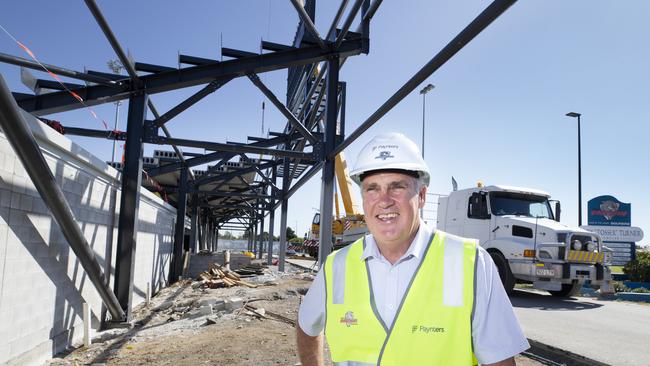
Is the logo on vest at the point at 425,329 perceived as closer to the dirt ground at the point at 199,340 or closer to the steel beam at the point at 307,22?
the dirt ground at the point at 199,340

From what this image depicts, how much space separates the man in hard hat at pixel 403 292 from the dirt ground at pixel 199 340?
3357 millimetres

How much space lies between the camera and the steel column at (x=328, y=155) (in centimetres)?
831

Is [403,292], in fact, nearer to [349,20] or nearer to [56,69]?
[349,20]

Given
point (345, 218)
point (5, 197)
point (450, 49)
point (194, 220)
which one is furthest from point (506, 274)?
point (194, 220)

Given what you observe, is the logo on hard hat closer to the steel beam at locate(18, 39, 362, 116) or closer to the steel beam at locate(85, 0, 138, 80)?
the steel beam at locate(85, 0, 138, 80)

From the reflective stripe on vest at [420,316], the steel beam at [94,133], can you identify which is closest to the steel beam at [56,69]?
the steel beam at [94,133]

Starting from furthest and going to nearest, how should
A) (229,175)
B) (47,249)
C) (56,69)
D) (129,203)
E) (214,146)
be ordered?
(229,175) → (214,146) → (129,203) → (56,69) → (47,249)

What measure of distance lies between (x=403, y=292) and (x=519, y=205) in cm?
1079

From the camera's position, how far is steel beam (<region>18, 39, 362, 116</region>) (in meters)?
8.13

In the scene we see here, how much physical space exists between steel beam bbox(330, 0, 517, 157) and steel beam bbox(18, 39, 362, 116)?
153 inches

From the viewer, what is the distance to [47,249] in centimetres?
554

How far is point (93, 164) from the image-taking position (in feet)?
22.8

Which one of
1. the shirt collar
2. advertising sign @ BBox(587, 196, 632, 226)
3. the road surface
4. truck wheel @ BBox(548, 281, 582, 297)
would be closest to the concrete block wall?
the shirt collar

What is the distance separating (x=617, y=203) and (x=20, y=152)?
22.5 meters
